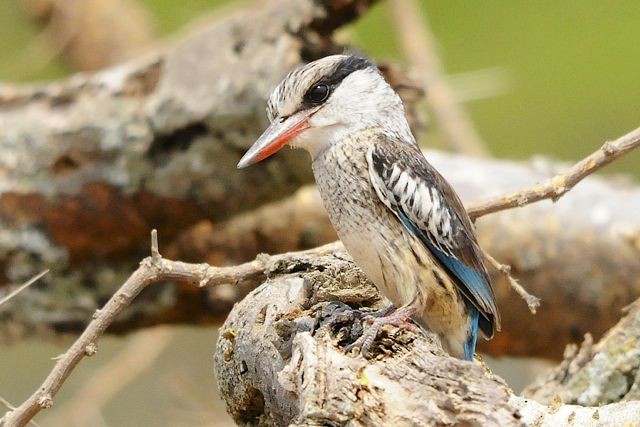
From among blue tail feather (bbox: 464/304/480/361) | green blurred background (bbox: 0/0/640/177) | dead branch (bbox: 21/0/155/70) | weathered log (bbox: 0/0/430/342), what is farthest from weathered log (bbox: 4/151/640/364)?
dead branch (bbox: 21/0/155/70)

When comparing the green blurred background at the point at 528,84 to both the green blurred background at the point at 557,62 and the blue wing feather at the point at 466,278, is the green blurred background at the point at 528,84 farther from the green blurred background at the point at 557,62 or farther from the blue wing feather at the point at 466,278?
the blue wing feather at the point at 466,278

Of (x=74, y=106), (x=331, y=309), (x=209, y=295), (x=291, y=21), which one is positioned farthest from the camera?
(x=209, y=295)

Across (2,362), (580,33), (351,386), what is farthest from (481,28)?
(351,386)

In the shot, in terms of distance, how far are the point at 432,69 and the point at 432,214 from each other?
2221 mm

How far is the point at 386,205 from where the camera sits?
74.0 inches

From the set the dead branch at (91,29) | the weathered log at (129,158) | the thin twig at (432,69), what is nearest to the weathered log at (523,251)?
the weathered log at (129,158)

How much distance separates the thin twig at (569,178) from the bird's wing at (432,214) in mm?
108

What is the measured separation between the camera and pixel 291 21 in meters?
2.66

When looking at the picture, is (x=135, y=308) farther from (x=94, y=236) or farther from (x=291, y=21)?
(x=291, y=21)

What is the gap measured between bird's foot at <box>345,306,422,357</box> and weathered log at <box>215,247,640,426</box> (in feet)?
0.05

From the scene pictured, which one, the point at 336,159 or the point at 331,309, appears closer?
the point at 331,309

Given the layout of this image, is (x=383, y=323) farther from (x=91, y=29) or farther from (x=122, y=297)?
(x=91, y=29)

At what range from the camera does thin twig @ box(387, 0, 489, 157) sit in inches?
161

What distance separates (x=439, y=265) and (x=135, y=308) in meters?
1.52
